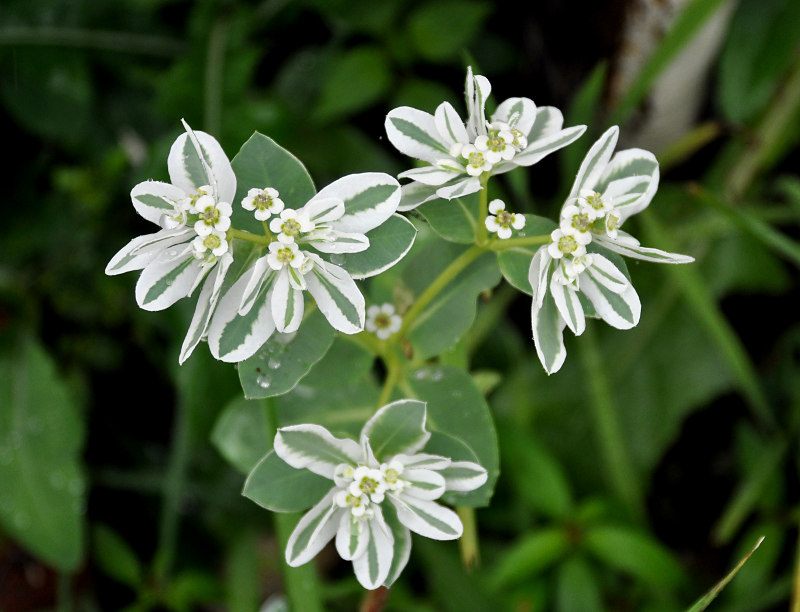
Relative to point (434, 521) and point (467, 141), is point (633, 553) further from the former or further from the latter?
point (467, 141)

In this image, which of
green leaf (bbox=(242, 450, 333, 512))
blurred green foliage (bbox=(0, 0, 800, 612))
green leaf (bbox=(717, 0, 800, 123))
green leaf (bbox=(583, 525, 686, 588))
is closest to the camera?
green leaf (bbox=(242, 450, 333, 512))

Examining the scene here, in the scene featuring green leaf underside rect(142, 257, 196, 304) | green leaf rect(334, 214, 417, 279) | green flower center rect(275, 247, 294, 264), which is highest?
green leaf underside rect(142, 257, 196, 304)

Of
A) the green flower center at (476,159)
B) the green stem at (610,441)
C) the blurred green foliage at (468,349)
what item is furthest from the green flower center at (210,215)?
the green stem at (610,441)

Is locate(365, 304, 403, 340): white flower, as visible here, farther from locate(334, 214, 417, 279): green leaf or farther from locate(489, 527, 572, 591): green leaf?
locate(489, 527, 572, 591): green leaf

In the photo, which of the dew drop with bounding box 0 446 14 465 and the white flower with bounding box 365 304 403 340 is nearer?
the white flower with bounding box 365 304 403 340

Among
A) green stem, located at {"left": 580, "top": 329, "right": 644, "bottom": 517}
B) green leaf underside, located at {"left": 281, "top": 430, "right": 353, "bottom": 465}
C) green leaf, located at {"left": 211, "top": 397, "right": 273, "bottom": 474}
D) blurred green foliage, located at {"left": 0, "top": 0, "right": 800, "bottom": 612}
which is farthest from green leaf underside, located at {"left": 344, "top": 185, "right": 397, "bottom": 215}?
green stem, located at {"left": 580, "top": 329, "right": 644, "bottom": 517}

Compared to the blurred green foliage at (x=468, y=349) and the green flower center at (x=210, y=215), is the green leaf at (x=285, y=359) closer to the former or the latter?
the green flower center at (x=210, y=215)

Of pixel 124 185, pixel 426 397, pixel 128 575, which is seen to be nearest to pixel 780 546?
pixel 426 397
